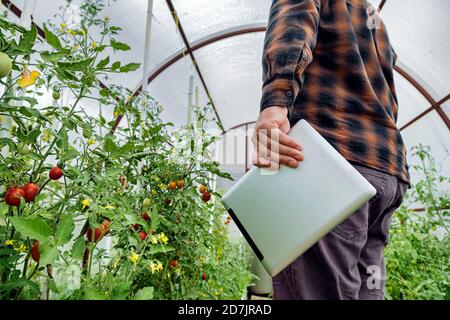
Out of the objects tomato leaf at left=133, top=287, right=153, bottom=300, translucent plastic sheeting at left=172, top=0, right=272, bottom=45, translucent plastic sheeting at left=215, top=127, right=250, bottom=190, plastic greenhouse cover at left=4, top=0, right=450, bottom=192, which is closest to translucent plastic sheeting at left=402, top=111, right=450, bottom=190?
plastic greenhouse cover at left=4, top=0, right=450, bottom=192

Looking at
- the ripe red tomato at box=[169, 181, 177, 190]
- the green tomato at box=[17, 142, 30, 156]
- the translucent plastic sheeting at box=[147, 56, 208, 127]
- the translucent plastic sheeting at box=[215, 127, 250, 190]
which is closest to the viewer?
the green tomato at box=[17, 142, 30, 156]

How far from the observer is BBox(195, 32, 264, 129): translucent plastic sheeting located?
3680 millimetres

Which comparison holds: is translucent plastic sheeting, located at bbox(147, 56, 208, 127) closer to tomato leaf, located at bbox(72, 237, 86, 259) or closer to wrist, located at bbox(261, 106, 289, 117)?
wrist, located at bbox(261, 106, 289, 117)

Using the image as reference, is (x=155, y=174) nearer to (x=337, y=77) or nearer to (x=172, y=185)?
(x=172, y=185)

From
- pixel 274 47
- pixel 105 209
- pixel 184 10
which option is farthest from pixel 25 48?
pixel 184 10

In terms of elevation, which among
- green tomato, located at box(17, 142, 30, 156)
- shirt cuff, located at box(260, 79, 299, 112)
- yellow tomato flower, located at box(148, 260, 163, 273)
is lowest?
yellow tomato flower, located at box(148, 260, 163, 273)

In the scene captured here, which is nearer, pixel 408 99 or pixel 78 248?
pixel 78 248

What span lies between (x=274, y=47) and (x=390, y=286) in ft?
6.17

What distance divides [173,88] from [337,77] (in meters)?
2.93

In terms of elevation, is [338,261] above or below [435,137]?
below

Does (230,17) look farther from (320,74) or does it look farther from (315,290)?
(315,290)

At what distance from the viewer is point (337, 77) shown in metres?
0.80

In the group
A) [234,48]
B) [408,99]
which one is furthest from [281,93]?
[408,99]

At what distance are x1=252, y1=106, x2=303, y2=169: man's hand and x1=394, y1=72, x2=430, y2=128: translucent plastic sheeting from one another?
3.71 meters
